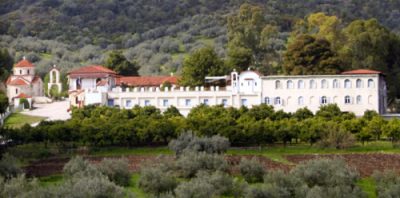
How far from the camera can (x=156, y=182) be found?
41625mm

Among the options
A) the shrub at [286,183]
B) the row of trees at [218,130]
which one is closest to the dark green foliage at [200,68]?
the row of trees at [218,130]

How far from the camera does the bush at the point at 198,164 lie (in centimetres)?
4647

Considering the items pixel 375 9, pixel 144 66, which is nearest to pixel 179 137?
pixel 144 66

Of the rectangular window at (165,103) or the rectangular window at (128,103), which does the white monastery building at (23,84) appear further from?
the rectangular window at (165,103)

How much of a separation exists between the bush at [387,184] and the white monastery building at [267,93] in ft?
81.1

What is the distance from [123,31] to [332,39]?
72.7 m

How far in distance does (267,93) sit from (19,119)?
20362 millimetres

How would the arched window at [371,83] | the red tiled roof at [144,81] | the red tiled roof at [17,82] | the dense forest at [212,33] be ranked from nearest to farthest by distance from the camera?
the arched window at [371,83] < the dense forest at [212,33] < the red tiled roof at [144,81] < the red tiled roof at [17,82]

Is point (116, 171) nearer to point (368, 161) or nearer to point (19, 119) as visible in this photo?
point (368, 161)

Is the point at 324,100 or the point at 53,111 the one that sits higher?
the point at 324,100

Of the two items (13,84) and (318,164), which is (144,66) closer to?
(13,84)

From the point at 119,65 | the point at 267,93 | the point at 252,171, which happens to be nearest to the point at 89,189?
the point at 252,171

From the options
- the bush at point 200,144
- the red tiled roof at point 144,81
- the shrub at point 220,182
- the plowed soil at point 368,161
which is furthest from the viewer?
the red tiled roof at point 144,81

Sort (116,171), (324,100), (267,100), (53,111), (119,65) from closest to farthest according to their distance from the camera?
(116,171)
(324,100)
(267,100)
(53,111)
(119,65)
